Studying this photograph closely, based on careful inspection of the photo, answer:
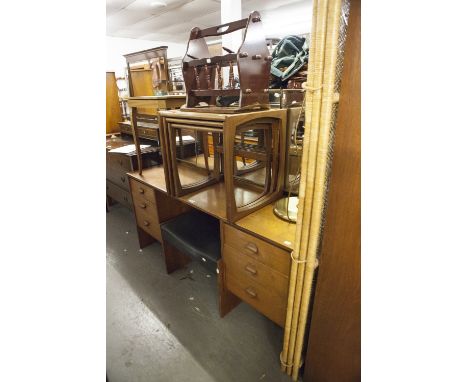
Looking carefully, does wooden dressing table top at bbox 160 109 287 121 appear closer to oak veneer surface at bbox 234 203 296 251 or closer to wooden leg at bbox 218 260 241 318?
oak veneer surface at bbox 234 203 296 251

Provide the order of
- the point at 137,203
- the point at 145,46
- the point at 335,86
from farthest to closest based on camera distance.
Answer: the point at 145,46
the point at 137,203
the point at 335,86

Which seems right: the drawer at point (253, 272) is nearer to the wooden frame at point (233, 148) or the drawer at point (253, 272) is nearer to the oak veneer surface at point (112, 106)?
the wooden frame at point (233, 148)

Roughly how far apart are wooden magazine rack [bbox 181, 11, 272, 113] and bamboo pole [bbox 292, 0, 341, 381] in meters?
0.52

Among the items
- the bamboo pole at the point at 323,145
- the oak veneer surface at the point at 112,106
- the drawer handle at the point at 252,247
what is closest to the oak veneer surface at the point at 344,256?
the bamboo pole at the point at 323,145

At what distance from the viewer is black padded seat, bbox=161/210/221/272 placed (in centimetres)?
149

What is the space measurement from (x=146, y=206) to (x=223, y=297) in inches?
35.3

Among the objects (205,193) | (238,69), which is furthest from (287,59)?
(205,193)

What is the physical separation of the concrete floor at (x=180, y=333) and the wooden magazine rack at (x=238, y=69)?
1.28 meters

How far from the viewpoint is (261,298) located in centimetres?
129

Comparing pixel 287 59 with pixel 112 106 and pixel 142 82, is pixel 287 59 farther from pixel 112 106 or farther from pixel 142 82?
pixel 112 106
